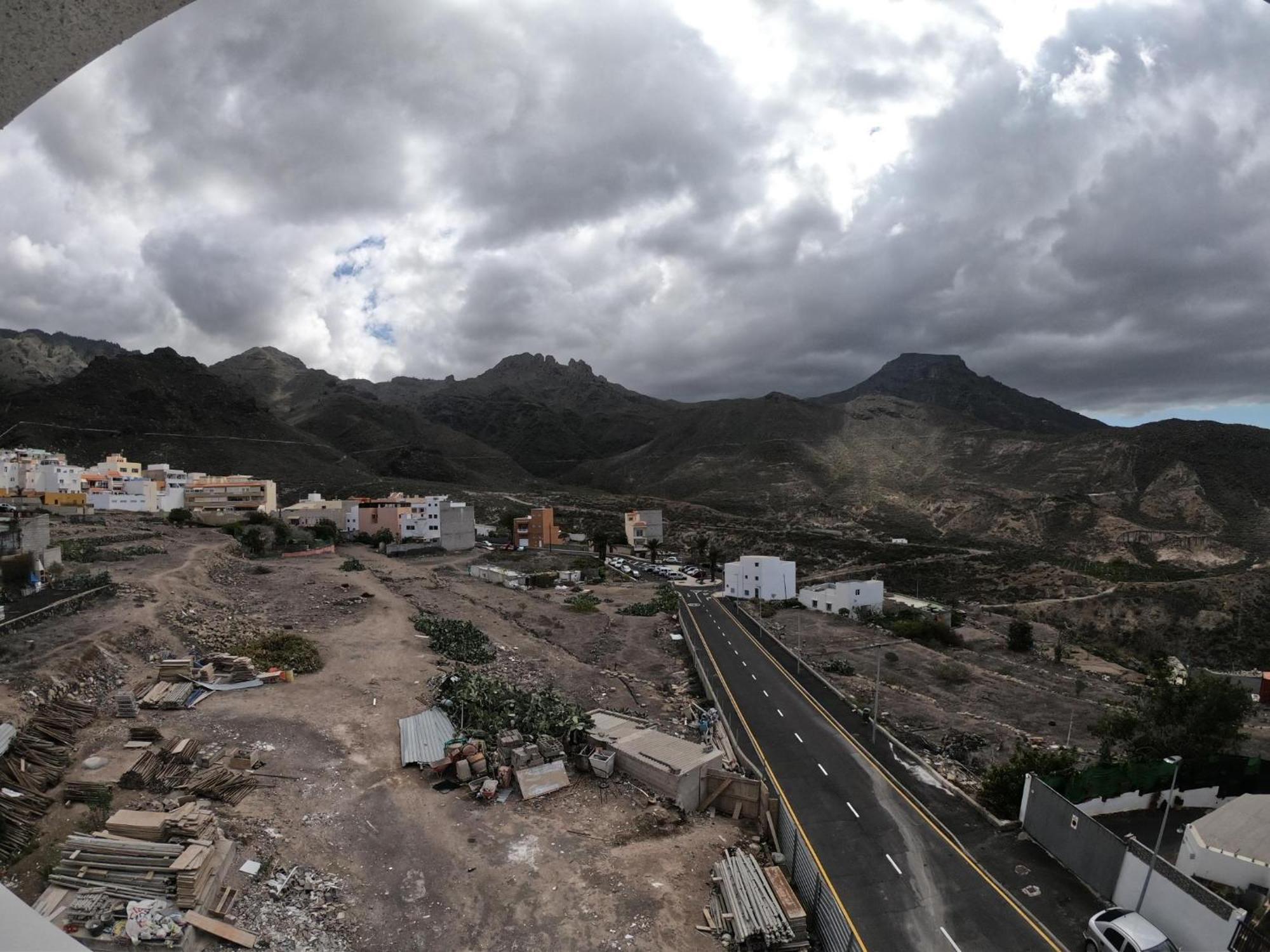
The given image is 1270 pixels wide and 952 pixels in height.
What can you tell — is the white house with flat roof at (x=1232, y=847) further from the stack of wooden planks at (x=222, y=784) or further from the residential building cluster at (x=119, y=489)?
the residential building cluster at (x=119, y=489)

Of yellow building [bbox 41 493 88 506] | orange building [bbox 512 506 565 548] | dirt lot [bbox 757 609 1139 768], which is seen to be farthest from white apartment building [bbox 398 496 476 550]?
dirt lot [bbox 757 609 1139 768]

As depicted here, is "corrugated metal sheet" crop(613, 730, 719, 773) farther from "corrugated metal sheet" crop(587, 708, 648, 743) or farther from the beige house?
the beige house

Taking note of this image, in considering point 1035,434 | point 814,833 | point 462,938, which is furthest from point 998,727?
point 1035,434

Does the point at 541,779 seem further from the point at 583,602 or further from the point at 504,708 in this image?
the point at 583,602

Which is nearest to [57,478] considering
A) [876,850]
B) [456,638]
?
[456,638]

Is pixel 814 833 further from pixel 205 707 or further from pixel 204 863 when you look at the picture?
pixel 205 707

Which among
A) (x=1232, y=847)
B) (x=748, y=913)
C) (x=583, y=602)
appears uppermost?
(x=1232, y=847)
